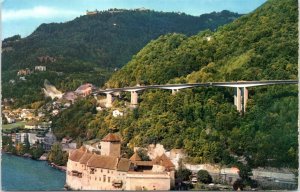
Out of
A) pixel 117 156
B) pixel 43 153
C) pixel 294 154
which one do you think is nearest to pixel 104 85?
pixel 43 153

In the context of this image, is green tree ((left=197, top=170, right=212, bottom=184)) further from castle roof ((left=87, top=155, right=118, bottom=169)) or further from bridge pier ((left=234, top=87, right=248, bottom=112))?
bridge pier ((left=234, top=87, right=248, bottom=112))

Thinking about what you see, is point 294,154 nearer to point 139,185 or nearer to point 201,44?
point 139,185

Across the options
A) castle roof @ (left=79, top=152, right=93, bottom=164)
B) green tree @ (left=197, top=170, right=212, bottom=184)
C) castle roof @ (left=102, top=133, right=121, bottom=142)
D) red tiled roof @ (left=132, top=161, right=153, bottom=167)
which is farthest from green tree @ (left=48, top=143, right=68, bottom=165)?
green tree @ (left=197, top=170, right=212, bottom=184)

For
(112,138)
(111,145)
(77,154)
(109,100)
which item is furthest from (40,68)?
(111,145)

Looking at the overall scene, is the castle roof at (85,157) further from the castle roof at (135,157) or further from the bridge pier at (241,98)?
the bridge pier at (241,98)

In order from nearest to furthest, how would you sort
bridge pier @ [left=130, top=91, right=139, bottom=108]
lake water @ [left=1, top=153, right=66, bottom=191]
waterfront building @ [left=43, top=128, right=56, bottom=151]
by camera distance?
lake water @ [left=1, top=153, right=66, bottom=191]
bridge pier @ [left=130, top=91, right=139, bottom=108]
waterfront building @ [left=43, top=128, right=56, bottom=151]

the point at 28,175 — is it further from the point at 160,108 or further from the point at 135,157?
the point at 160,108

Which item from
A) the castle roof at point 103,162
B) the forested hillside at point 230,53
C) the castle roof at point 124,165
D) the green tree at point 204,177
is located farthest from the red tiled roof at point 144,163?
the forested hillside at point 230,53
